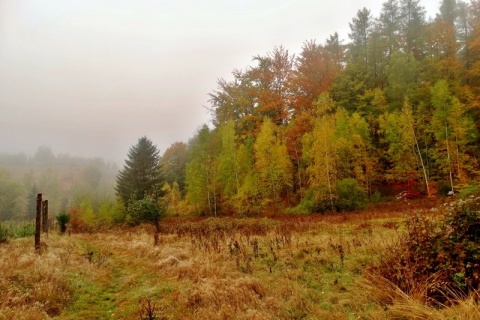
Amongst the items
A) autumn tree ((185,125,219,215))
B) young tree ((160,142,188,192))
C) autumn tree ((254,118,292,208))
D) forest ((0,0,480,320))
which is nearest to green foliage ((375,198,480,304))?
forest ((0,0,480,320))

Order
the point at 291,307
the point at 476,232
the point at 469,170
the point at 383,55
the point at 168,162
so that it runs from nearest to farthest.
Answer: the point at 476,232 < the point at 291,307 < the point at 469,170 < the point at 383,55 < the point at 168,162

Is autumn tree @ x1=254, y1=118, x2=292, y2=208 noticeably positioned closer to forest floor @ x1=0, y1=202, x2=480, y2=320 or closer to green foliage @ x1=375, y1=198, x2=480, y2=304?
forest floor @ x1=0, y1=202, x2=480, y2=320

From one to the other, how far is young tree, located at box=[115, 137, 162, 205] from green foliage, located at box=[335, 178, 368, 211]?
81.3 feet

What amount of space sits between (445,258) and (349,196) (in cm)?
2093

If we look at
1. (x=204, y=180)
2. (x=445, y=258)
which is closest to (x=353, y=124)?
(x=204, y=180)

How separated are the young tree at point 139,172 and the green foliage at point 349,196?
24780mm

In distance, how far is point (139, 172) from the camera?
1544 inches

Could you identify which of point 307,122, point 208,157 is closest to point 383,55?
point 307,122

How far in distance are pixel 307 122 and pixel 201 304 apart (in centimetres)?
2786

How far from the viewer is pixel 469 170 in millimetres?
23250

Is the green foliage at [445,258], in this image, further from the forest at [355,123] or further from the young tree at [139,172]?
the young tree at [139,172]

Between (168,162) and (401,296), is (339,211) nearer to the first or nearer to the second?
(401,296)

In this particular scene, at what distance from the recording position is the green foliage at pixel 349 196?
24188 millimetres

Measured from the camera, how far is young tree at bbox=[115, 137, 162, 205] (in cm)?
3853
